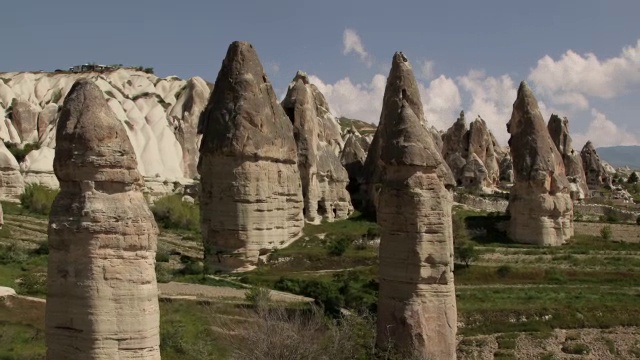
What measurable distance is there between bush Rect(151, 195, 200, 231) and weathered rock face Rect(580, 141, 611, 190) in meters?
38.7

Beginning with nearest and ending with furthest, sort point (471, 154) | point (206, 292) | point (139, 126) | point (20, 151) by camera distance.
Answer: point (206, 292) < point (20, 151) < point (471, 154) < point (139, 126)

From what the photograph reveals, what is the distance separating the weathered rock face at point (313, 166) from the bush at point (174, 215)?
9106 mm

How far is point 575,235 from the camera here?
32.6 m

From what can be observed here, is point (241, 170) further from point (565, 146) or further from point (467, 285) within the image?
point (565, 146)

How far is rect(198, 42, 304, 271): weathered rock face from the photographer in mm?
23266

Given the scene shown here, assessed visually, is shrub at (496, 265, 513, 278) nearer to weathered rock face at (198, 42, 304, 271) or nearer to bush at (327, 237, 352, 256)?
bush at (327, 237, 352, 256)

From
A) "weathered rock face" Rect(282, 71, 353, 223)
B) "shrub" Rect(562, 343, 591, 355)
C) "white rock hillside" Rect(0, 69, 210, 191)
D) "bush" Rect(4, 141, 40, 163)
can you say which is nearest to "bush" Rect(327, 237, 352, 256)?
"weathered rock face" Rect(282, 71, 353, 223)

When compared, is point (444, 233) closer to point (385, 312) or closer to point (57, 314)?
point (385, 312)

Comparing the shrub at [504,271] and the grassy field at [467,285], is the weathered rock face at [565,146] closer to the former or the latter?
the grassy field at [467,285]

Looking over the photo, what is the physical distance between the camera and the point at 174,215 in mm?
37531

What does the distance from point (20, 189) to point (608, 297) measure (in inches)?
1257

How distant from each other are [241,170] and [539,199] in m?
14.3

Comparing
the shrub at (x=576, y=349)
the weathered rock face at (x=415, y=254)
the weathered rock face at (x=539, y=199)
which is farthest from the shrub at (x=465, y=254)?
the weathered rock face at (x=415, y=254)

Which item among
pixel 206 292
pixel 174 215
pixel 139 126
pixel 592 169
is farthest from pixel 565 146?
pixel 206 292
